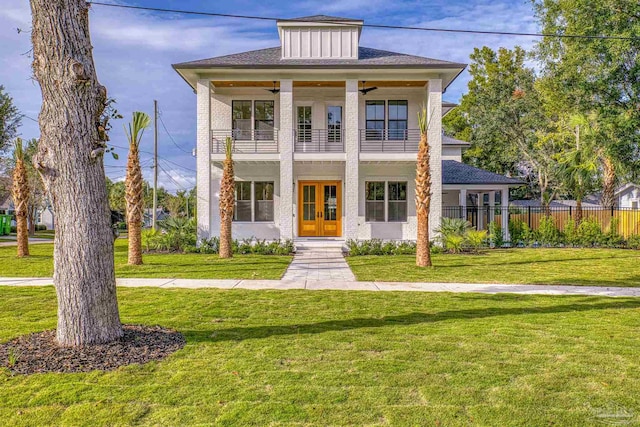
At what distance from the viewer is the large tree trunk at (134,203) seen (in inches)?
533

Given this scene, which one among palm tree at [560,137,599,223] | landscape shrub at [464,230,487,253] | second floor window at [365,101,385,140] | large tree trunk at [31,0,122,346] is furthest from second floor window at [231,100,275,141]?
palm tree at [560,137,599,223]

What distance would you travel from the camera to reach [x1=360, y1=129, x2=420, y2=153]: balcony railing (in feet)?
63.3

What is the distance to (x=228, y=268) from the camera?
1297cm

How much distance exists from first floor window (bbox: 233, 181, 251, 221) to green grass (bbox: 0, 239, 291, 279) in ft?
11.4

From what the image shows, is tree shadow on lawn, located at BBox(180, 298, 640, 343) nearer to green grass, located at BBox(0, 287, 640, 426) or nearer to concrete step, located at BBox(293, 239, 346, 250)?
green grass, located at BBox(0, 287, 640, 426)

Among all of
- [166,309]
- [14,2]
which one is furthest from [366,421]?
[14,2]

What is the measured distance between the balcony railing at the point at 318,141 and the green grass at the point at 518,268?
19.2 ft

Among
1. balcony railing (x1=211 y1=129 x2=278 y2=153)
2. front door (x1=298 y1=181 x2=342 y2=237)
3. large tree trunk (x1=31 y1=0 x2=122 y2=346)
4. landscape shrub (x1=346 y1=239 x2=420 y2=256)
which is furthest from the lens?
front door (x1=298 y1=181 x2=342 y2=237)

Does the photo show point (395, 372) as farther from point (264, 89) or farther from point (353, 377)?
point (264, 89)

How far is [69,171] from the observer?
5.07m

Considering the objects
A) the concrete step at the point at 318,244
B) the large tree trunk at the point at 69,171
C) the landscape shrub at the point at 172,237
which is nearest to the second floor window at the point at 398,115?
the concrete step at the point at 318,244

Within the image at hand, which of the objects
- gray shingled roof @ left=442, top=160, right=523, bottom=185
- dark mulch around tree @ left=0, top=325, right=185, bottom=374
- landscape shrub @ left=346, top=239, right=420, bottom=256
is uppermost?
gray shingled roof @ left=442, top=160, right=523, bottom=185

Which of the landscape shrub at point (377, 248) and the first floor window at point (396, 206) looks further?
the first floor window at point (396, 206)

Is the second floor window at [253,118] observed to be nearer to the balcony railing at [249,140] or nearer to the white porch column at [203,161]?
the balcony railing at [249,140]
